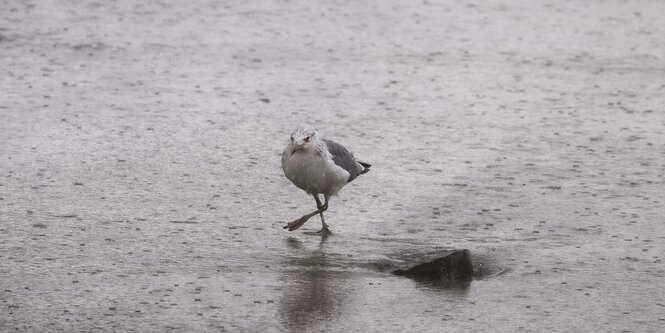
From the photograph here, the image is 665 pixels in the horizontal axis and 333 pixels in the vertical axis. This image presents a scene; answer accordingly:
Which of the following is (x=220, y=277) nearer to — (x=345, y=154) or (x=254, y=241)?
(x=254, y=241)

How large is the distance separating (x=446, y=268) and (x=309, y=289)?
30.0 inches

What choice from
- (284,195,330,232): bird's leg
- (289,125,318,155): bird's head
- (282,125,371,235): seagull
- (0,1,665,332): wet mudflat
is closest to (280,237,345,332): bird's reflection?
(0,1,665,332): wet mudflat

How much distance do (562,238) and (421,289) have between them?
129cm

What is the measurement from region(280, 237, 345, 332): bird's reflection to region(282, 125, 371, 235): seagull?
14.7 inches

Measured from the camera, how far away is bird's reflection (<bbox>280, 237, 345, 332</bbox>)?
20.5 ft

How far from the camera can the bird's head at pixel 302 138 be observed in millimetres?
7465

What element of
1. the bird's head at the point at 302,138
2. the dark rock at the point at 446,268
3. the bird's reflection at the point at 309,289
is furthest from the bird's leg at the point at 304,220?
the dark rock at the point at 446,268

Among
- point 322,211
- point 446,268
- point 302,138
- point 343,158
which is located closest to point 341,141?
point 343,158

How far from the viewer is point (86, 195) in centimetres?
820

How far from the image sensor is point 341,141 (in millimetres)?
9719

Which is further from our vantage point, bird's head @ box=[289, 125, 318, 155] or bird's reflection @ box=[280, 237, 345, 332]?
bird's head @ box=[289, 125, 318, 155]

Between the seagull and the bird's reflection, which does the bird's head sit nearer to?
the seagull

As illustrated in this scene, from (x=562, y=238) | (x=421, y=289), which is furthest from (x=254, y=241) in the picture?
(x=562, y=238)

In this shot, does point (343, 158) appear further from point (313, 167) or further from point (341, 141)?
point (341, 141)
